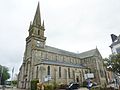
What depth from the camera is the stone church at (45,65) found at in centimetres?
4141

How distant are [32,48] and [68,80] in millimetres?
16690

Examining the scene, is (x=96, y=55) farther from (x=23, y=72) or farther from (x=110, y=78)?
(x=23, y=72)

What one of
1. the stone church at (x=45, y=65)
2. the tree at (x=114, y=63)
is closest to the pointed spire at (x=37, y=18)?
the stone church at (x=45, y=65)

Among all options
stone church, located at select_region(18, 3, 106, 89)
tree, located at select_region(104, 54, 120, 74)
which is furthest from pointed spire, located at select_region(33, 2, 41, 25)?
tree, located at select_region(104, 54, 120, 74)

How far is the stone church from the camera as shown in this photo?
136 ft

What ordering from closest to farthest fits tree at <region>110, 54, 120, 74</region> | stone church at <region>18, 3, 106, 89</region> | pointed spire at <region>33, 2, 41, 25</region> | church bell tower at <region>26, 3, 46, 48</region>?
tree at <region>110, 54, 120, 74</region>
stone church at <region>18, 3, 106, 89</region>
church bell tower at <region>26, 3, 46, 48</region>
pointed spire at <region>33, 2, 41, 25</region>

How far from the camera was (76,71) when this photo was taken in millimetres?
50000

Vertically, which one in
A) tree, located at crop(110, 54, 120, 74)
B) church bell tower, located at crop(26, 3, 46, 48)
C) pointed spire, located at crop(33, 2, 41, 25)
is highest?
pointed spire, located at crop(33, 2, 41, 25)

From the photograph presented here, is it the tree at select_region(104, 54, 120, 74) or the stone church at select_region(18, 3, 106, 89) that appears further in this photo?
the stone church at select_region(18, 3, 106, 89)

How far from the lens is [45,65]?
4072cm

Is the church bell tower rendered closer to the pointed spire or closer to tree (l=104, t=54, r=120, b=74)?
the pointed spire

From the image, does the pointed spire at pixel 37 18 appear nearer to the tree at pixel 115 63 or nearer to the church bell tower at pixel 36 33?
the church bell tower at pixel 36 33

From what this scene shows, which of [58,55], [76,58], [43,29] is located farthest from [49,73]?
[76,58]

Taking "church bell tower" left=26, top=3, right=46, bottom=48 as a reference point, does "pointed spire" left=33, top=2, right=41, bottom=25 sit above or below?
above
